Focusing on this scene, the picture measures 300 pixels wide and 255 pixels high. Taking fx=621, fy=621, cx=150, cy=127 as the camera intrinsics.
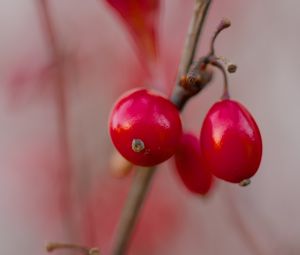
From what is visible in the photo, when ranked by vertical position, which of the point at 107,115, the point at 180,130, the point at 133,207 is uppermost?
the point at 180,130

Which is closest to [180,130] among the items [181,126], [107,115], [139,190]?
[181,126]

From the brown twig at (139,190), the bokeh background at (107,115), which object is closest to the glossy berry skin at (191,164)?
the brown twig at (139,190)

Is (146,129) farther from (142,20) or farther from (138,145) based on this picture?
(142,20)

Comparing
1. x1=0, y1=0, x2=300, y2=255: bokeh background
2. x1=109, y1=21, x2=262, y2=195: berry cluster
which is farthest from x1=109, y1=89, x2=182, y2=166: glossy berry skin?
x1=0, y1=0, x2=300, y2=255: bokeh background

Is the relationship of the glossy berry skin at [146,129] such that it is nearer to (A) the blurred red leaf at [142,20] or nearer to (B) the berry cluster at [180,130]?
(B) the berry cluster at [180,130]

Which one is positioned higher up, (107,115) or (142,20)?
(142,20)

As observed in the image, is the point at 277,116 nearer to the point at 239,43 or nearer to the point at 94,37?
the point at 239,43
